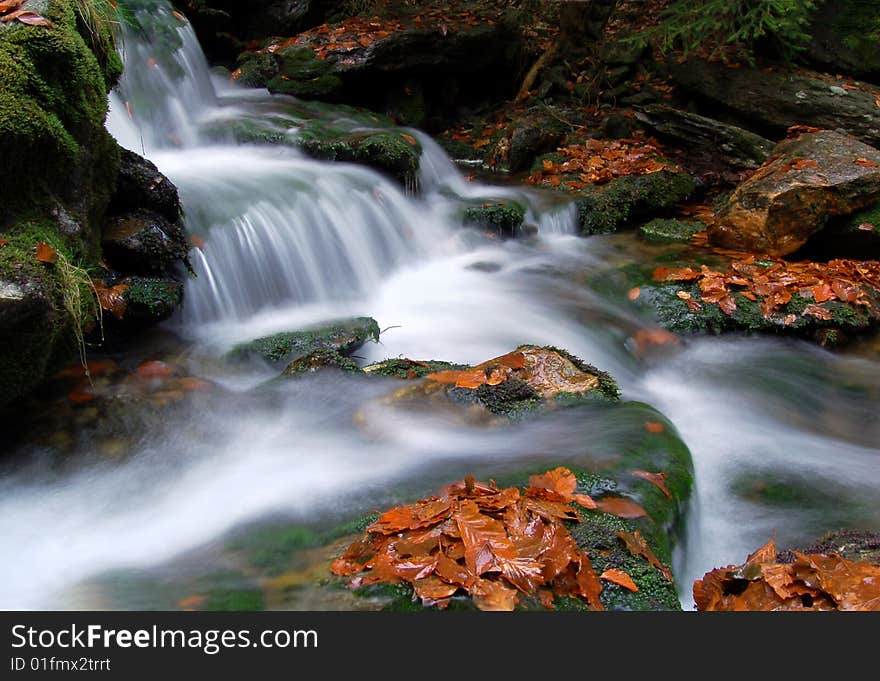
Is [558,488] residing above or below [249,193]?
below

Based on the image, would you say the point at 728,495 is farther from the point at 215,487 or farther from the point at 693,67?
the point at 693,67

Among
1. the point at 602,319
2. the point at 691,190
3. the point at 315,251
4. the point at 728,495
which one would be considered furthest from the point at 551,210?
the point at 728,495

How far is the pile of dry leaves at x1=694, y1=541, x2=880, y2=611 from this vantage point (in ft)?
7.37

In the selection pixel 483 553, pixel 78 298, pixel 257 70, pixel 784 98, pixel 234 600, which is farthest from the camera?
pixel 257 70

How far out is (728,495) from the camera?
3.98 meters

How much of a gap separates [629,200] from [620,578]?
22.3ft

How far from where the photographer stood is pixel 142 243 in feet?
16.7

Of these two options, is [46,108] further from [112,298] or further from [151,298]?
[151,298]

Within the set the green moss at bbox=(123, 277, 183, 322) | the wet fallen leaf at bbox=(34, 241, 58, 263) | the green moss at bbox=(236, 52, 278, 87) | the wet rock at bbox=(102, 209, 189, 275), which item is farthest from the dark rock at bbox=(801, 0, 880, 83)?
the wet fallen leaf at bbox=(34, 241, 58, 263)

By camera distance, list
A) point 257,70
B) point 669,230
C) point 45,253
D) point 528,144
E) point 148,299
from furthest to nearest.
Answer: point 257,70 < point 528,144 < point 669,230 < point 148,299 < point 45,253

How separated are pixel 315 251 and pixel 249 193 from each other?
0.88 meters

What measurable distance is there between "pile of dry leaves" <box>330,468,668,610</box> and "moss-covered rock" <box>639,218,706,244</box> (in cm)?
564

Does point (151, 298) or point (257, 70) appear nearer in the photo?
point (151, 298)

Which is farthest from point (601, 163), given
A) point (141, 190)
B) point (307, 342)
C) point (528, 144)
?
point (141, 190)
